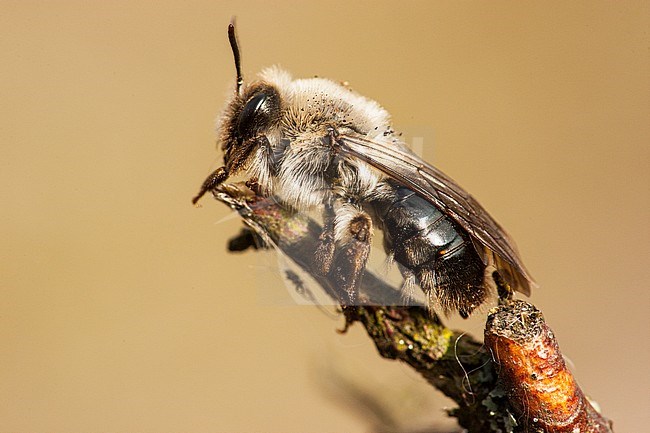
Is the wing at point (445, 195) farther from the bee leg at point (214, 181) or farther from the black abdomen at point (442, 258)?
the bee leg at point (214, 181)

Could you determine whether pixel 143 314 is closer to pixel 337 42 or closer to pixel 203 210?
pixel 203 210

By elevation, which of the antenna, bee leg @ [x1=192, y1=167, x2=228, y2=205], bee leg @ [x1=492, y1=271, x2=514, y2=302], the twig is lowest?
the twig

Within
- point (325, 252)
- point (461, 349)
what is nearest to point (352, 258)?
point (325, 252)

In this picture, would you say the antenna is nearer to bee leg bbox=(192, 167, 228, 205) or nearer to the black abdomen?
bee leg bbox=(192, 167, 228, 205)

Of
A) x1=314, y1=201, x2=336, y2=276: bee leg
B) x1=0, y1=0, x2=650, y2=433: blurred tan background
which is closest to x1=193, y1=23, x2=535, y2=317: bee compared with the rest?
x1=314, y1=201, x2=336, y2=276: bee leg

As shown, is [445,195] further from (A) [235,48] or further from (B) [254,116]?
(A) [235,48]

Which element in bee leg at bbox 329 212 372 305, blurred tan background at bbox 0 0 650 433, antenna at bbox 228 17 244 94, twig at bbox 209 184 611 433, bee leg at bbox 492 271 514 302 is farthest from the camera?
blurred tan background at bbox 0 0 650 433

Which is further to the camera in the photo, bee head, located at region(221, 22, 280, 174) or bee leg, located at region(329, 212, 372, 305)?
bee head, located at region(221, 22, 280, 174)
